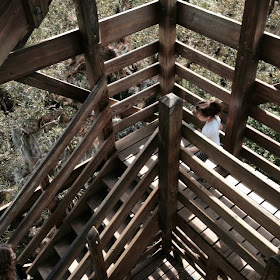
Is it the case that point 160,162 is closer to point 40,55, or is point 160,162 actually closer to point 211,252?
point 211,252

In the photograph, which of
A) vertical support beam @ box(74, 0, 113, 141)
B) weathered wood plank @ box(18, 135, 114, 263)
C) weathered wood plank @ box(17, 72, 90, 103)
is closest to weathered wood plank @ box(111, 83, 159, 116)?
weathered wood plank @ box(18, 135, 114, 263)

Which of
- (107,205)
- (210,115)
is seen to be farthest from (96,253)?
(210,115)

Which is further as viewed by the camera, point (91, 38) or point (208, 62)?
point (208, 62)

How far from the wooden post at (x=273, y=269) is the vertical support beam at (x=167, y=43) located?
8.98 feet

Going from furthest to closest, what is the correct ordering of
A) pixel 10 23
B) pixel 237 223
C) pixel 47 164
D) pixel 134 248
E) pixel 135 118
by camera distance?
pixel 135 118 → pixel 134 248 → pixel 47 164 → pixel 237 223 → pixel 10 23

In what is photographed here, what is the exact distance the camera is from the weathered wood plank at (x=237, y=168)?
2.35 metres

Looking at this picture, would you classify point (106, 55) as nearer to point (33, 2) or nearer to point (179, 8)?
point (179, 8)

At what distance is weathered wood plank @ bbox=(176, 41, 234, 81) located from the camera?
12.0ft

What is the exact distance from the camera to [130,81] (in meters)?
4.11

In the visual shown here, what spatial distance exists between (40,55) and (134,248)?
216 centimetres

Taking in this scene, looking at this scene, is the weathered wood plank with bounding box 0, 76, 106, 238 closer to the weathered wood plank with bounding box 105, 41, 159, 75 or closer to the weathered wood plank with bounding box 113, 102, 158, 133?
the weathered wood plank with bounding box 105, 41, 159, 75

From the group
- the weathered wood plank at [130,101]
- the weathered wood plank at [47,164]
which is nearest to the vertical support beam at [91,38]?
the weathered wood plank at [47,164]

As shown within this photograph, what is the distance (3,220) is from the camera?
3.13 m

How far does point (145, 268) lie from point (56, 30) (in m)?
6.33
